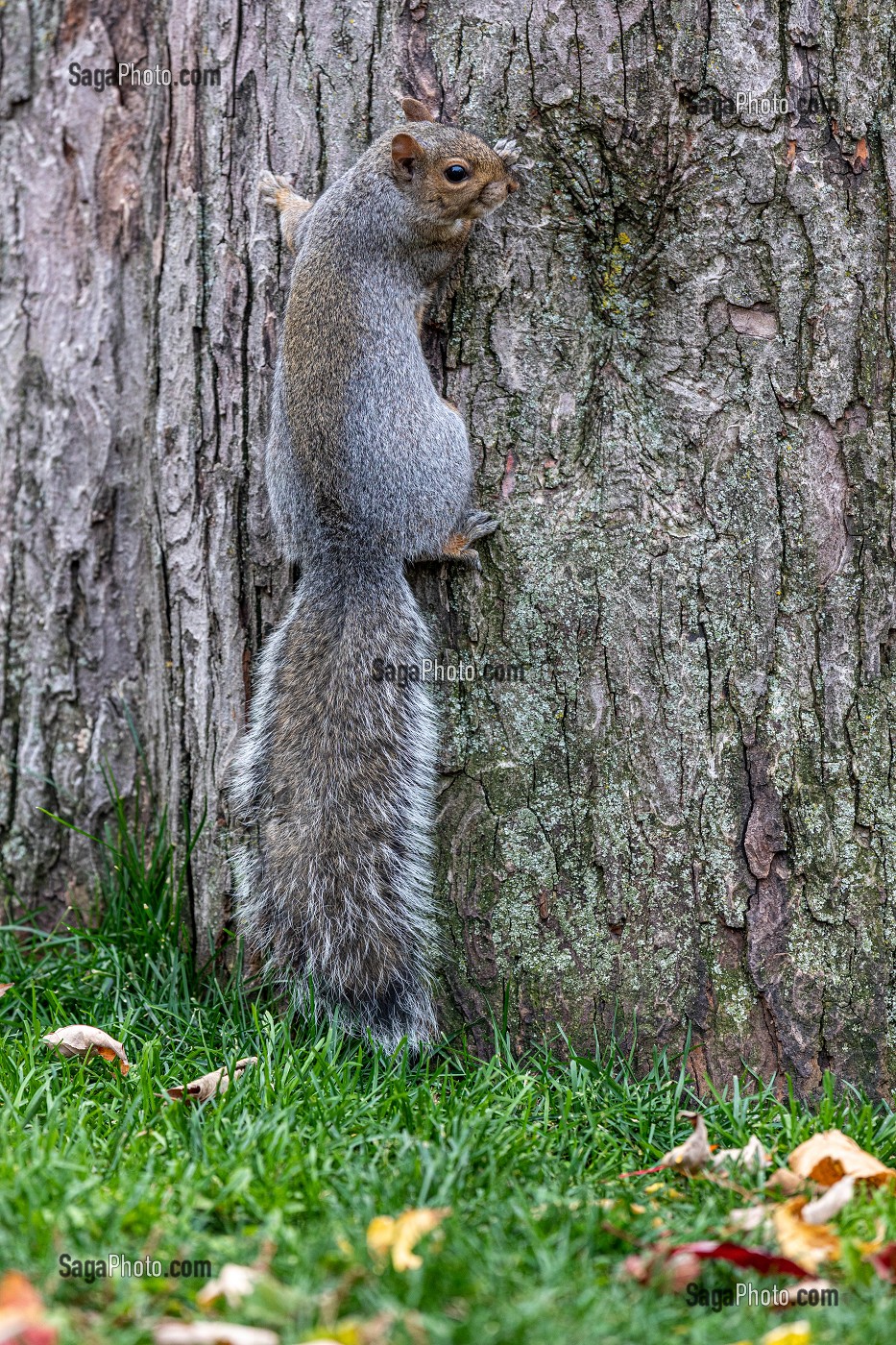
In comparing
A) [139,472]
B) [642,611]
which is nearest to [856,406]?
[642,611]

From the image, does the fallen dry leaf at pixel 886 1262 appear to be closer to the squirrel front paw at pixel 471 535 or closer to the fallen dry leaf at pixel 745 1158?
the fallen dry leaf at pixel 745 1158

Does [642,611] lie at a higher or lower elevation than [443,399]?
lower

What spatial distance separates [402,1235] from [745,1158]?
685 millimetres

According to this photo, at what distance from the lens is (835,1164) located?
6.35 ft

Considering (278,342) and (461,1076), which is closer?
(461,1076)

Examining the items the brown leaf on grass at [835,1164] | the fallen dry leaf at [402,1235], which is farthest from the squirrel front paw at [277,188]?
the brown leaf on grass at [835,1164]

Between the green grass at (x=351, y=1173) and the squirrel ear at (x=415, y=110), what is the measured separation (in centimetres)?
189

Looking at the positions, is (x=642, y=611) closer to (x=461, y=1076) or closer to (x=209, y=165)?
(x=461, y=1076)

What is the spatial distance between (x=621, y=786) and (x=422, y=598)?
588mm

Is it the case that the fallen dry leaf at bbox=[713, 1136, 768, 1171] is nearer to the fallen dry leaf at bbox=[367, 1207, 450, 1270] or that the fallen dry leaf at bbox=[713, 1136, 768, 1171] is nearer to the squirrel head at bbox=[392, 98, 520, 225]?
the fallen dry leaf at bbox=[367, 1207, 450, 1270]

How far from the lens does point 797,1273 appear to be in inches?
63.7

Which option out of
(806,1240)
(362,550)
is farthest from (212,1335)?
(362,550)

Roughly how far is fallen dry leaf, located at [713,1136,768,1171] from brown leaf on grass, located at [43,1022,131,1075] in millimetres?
1155

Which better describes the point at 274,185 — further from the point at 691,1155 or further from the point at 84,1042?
the point at 691,1155
